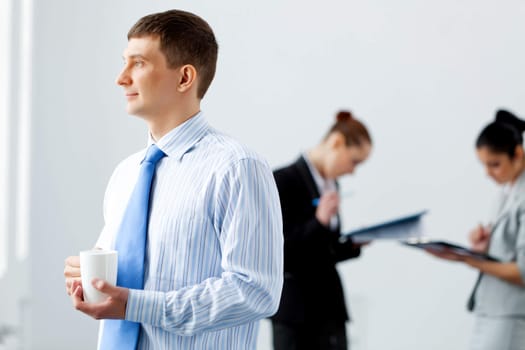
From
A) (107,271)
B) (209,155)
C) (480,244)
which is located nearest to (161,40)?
(209,155)

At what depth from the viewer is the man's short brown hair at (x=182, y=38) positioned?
1.36m

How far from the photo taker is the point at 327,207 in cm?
303

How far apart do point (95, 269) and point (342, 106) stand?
9.15ft

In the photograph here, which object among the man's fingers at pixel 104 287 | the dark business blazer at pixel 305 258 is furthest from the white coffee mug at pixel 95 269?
the dark business blazer at pixel 305 258

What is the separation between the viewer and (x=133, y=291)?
4.00ft

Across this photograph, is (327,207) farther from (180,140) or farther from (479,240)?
(180,140)

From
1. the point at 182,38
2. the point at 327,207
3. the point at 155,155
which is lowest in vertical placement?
the point at 327,207

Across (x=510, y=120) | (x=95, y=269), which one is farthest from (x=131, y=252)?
(x=510, y=120)

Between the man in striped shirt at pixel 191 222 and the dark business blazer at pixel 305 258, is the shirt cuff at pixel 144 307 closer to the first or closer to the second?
the man in striped shirt at pixel 191 222

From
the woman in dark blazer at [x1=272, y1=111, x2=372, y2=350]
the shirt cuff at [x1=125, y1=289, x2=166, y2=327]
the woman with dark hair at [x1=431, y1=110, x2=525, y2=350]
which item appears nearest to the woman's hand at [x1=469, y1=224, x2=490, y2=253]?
the woman with dark hair at [x1=431, y1=110, x2=525, y2=350]

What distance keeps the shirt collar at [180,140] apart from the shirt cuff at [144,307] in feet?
0.86

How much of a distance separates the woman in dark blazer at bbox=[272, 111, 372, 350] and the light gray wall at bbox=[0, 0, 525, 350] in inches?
31.9

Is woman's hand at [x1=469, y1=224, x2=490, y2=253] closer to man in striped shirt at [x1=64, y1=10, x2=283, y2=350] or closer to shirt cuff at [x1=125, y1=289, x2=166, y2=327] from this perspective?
man in striped shirt at [x1=64, y1=10, x2=283, y2=350]

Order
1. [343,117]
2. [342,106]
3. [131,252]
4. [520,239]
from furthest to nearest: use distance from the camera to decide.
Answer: [342,106]
[343,117]
[520,239]
[131,252]
